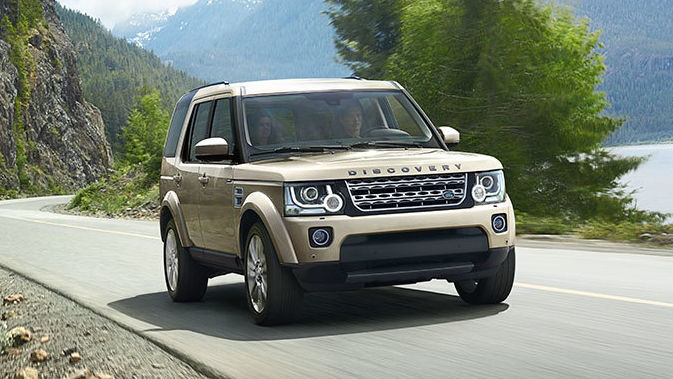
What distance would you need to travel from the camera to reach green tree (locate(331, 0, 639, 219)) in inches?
1351

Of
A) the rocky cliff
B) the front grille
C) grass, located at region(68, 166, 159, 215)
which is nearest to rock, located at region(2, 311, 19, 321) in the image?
the front grille

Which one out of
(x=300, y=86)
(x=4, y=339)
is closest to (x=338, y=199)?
(x=300, y=86)

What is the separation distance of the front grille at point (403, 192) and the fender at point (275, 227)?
0.53 m

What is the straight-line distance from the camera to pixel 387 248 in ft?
24.0

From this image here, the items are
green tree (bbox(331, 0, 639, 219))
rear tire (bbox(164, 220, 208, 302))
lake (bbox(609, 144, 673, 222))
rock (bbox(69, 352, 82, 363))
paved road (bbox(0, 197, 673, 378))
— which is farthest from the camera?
lake (bbox(609, 144, 673, 222))

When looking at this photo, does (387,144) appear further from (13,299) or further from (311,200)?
(13,299)

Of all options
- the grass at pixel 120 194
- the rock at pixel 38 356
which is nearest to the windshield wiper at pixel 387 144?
the rock at pixel 38 356

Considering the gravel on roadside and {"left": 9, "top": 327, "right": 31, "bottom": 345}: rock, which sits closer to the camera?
the gravel on roadside

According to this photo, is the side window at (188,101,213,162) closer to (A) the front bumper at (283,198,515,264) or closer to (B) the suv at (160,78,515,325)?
(B) the suv at (160,78,515,325)

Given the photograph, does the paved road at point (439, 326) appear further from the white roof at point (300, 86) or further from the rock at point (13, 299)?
the white roof at point (300, 86)

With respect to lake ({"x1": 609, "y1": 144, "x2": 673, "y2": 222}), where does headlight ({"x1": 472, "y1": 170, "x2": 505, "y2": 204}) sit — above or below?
above

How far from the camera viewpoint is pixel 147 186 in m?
47.2

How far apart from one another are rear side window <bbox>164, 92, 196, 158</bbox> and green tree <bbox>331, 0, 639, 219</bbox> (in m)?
22.6

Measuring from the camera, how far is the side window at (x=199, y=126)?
967 centimetres
